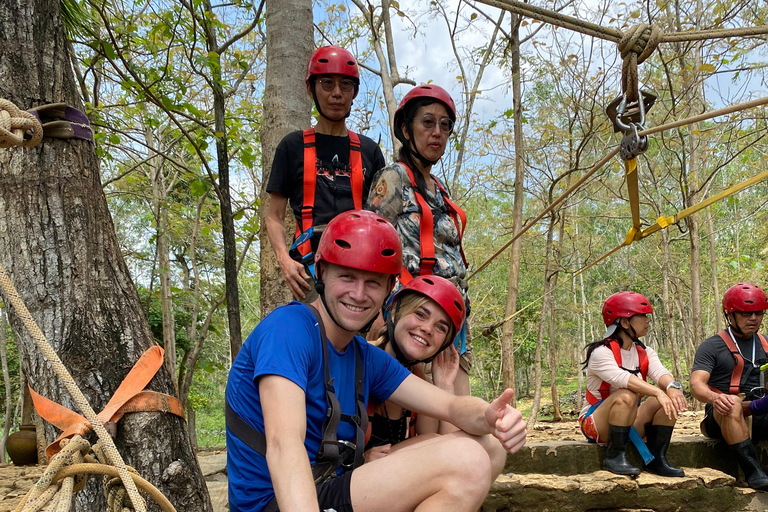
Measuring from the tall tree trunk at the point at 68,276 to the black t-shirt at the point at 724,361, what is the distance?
4.40 metres

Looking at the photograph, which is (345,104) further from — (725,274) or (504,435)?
(725,274)

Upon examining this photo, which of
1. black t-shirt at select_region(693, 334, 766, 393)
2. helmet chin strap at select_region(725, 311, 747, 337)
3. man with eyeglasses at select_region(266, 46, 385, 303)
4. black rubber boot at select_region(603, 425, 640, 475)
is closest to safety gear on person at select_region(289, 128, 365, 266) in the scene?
man with eyeglasses at select_region(266, 46, 385, 303)

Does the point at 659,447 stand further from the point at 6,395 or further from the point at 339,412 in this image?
the point at 6,395

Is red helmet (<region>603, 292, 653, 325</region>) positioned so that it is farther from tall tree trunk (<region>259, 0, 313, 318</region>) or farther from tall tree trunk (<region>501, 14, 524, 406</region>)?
tall tree trunk (<region>259, 0, 313, 318</region>)

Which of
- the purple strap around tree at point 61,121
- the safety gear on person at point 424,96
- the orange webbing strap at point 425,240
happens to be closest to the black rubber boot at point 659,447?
the orange webbing strap at point 425,240

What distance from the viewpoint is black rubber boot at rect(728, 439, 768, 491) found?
14.9 ft

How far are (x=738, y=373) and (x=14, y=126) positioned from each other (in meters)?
5.51

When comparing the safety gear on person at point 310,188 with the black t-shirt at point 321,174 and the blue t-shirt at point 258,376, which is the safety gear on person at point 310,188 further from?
the blue t-shirt at point 258,376

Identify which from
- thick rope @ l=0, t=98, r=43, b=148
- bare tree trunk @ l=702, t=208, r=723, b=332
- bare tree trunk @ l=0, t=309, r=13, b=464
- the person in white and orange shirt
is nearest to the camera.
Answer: thick rope @ l=0, t=98, r=43, b=148

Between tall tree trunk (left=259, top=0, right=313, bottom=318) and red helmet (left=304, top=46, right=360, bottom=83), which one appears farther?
tall tree trunk (left=259, top=0, right=313, bottom=318)

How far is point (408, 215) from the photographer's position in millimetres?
2877

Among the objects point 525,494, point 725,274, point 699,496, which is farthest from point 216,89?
point 725,274

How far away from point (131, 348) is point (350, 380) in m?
0.94

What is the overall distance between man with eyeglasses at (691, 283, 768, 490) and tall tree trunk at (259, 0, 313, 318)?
380cm
